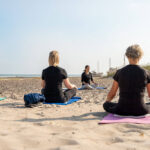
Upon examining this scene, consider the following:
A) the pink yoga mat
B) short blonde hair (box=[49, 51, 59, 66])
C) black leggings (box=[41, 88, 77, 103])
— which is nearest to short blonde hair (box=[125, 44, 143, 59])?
the pink yoga mat

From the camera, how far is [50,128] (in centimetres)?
345

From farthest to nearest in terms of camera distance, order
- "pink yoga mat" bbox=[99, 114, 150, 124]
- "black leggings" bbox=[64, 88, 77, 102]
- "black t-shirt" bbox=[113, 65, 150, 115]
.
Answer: "black leggings" bbox=[64, 88, 77, 102] < "black t-shirt" bbox=[113, 65, 150, 115] < "pink yoga mat" bbox=[99, 114, 150, 124]

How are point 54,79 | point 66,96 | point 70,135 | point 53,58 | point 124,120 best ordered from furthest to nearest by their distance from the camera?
point 66,96 < point 54,79 < point 53,58 < point 124,120 < point 70,135

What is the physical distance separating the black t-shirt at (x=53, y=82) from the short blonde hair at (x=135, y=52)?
7.55 feet

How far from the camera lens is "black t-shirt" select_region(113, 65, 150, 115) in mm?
4207

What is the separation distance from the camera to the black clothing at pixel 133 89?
4.21 metres

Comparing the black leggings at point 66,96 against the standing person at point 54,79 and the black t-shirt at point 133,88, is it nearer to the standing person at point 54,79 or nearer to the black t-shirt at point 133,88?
the standing person at point 54,79

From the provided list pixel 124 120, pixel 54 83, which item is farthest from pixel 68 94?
pixel 124 120

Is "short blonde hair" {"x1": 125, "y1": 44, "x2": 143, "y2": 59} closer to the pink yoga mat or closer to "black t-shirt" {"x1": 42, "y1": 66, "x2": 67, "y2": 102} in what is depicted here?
the pink yoga mat

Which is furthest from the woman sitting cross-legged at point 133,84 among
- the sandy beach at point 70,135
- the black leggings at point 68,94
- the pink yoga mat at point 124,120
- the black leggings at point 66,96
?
the black leggings at point 68,94

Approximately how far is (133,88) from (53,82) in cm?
256

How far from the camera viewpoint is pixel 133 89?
425 centimetres

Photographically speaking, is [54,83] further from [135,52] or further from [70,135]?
[70,135]

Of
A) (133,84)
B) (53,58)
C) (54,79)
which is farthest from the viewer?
(54,79)
